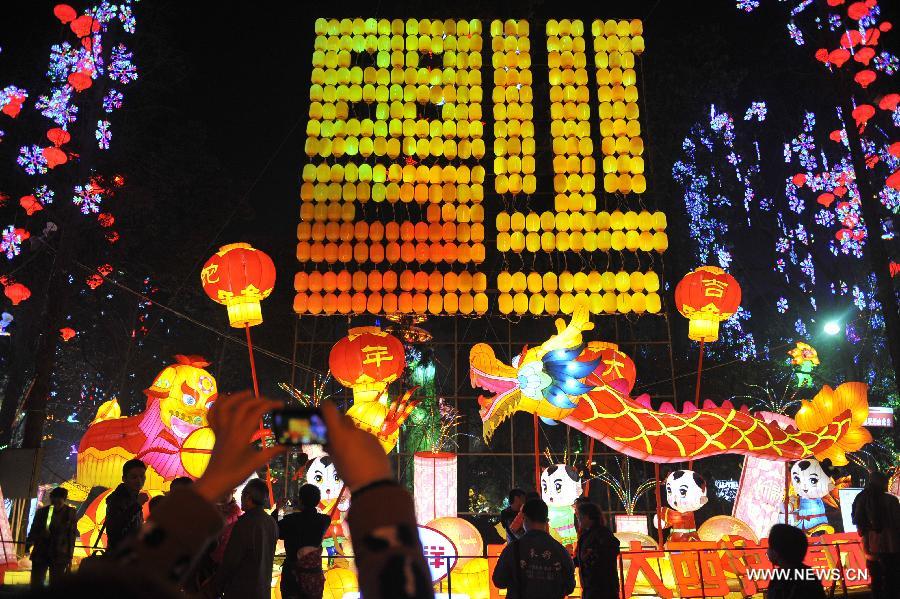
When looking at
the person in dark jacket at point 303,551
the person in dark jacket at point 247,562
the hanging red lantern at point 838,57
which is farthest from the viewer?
the hanging red lantern at point 838,57

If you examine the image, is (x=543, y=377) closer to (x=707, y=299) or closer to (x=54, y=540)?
(x=707, y=299)

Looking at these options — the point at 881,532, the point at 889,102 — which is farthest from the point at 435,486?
the point at 889,102

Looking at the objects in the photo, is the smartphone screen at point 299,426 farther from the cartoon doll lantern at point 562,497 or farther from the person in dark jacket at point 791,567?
the cartoon doll lantern at point 562,497

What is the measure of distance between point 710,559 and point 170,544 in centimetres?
864

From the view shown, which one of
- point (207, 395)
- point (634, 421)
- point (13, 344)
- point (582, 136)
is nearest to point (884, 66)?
point (582, 136)

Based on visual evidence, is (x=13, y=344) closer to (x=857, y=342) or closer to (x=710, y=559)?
(x=710, y=559)

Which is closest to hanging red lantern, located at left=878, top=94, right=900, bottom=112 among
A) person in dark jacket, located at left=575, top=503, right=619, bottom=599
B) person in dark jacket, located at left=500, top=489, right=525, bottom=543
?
person in dark jacket, located at left=500, top=489, right=525, bottom=543

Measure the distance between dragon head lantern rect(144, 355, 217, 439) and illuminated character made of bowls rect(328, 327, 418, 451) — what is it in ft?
6.63

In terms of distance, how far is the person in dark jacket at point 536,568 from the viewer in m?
3.83

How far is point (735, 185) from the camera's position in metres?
25.4

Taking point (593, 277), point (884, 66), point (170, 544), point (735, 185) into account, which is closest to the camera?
point (170, 544)

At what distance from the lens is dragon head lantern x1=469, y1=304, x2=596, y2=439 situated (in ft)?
31.3

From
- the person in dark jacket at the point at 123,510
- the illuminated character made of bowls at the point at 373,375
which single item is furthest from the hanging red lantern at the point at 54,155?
the person in dark jacket at the point at 123,510

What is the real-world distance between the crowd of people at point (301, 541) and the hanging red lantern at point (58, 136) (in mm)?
7750
